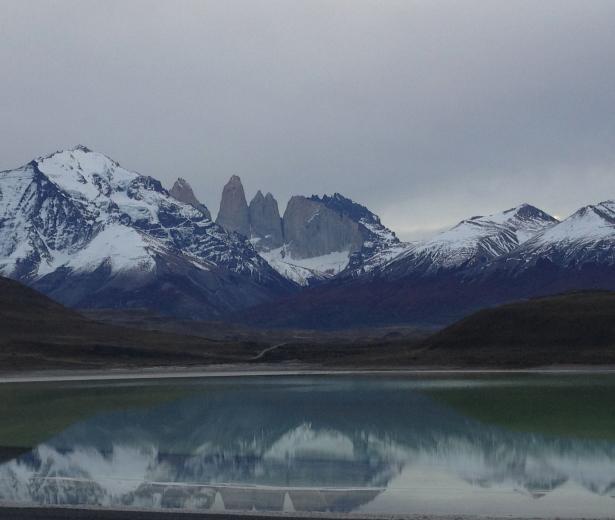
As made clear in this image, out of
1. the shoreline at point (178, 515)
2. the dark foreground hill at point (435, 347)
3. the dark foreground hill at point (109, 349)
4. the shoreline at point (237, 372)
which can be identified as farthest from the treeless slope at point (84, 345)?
the shoreline at point (178, 515)

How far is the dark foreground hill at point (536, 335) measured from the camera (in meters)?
118

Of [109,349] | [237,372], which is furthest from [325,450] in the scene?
[109,349]

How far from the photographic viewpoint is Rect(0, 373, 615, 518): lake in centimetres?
3388

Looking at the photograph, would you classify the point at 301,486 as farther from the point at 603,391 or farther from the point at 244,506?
the point at 603,391

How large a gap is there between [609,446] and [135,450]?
23717 millimetres

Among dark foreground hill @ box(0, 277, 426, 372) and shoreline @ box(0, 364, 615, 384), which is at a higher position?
dark foreground hill @ box(0, 277, 426, 372)

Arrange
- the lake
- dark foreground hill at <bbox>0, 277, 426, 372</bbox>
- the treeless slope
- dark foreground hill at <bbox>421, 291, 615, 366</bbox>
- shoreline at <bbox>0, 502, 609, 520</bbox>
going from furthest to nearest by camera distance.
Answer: the treeless slope < dark foreground hill at <bbox>0, 277, 426, 372</bbox> < dark foreground hill at <bbox>421, 291, 615, 366</bbox> < the lake < shoreline at <bbox>0, 502, 609, 520</bbox>

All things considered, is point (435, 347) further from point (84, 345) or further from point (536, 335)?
point (84, 345)

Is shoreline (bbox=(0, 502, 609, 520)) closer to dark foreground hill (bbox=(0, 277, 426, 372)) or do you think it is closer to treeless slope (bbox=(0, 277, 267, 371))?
dark foreground hill (bbox=(0, 277, 426, 372))

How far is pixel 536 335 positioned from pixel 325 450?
8587 cm

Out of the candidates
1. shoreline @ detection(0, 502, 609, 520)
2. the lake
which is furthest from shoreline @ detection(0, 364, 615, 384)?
shoreline @ detection(0, 502, 609, 520)

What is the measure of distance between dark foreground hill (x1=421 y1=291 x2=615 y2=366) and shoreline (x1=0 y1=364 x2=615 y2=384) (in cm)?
446

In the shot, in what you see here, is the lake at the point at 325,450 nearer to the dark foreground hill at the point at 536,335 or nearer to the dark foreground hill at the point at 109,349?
the dark foreground hill at the point at 536,335

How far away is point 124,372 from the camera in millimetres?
128125
